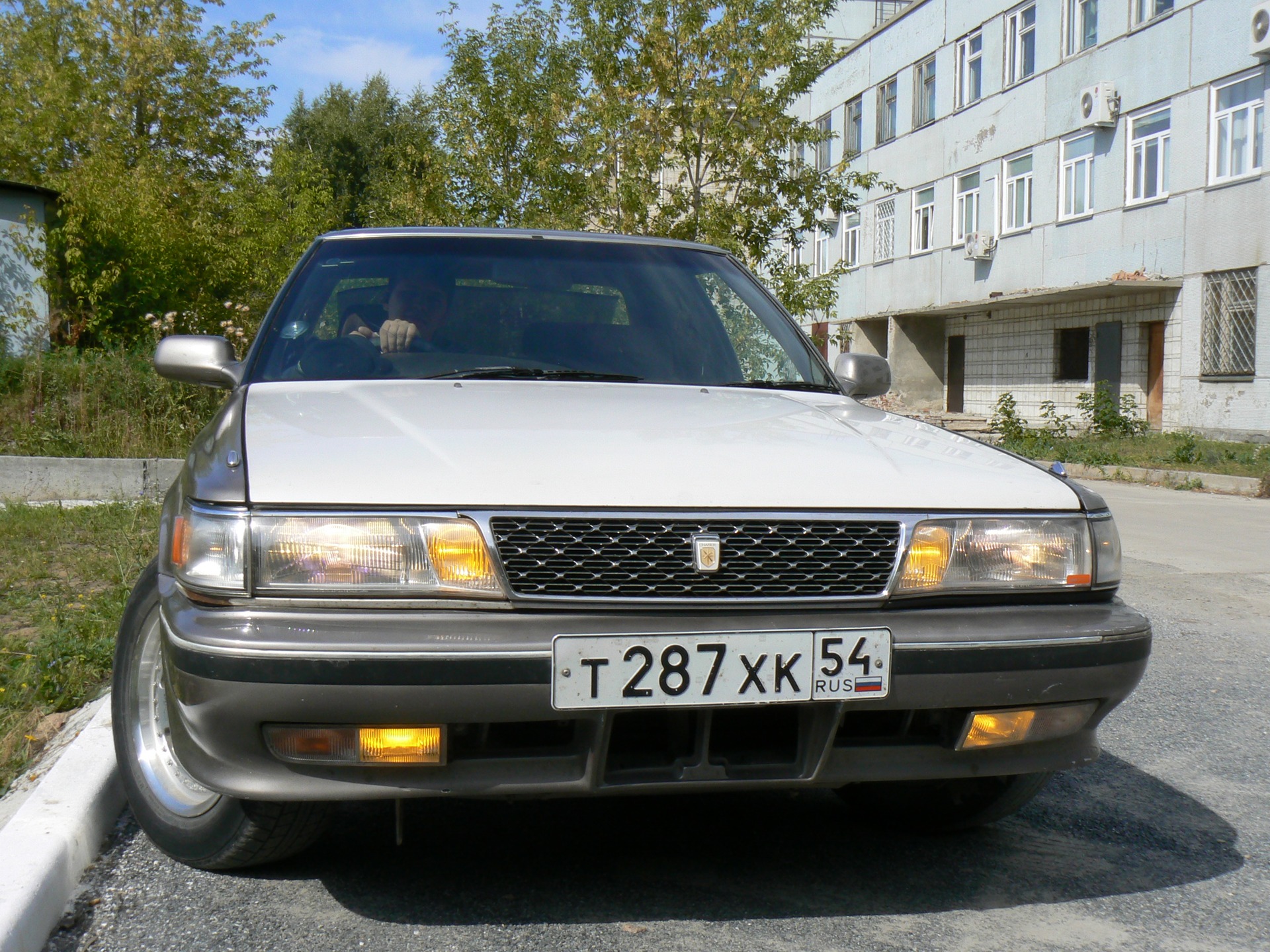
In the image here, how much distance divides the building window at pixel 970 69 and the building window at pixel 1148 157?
5.77 metres

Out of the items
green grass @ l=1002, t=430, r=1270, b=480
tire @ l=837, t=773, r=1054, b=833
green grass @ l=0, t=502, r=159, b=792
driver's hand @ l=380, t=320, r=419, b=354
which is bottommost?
green grass @ l=1002, t=430, r=1270, b=480

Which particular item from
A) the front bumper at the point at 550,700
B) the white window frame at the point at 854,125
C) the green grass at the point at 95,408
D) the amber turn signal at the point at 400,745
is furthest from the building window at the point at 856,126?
→ the amber turn signal at the point at 400,745

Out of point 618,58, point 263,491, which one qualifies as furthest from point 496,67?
point 263,491

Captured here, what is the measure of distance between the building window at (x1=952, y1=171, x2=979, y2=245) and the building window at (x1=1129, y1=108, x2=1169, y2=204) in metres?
5.43

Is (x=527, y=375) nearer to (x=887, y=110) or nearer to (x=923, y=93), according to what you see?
(x=923, y=93)

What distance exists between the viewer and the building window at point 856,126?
34531 millimetres

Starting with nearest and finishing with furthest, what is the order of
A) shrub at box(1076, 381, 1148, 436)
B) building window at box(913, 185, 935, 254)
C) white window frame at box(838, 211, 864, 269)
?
shrub at box(1076, 381, 1148, 436) < building window at box(913, 185, 935, 254) < white window frame at box(838, 211, 864, 269)

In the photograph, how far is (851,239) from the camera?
3512cm

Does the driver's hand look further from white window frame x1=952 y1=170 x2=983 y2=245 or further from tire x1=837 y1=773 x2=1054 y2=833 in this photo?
white window frame x1=952 y1=170 x2=983 y2=245

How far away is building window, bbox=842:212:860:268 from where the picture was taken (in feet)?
114

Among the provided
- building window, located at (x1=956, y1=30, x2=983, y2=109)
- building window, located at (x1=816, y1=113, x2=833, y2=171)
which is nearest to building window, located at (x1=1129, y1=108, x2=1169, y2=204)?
building window, located at (x1=956, y1=30, x2=983, y2=109)

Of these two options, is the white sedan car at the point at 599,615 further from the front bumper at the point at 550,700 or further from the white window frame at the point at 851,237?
the white window frame at the point at 851,237

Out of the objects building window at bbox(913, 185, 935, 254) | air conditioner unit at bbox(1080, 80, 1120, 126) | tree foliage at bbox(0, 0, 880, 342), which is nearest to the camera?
tree foliage at bbox(0, 0, 880, 342)

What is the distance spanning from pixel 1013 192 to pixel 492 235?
2549 centimetres
